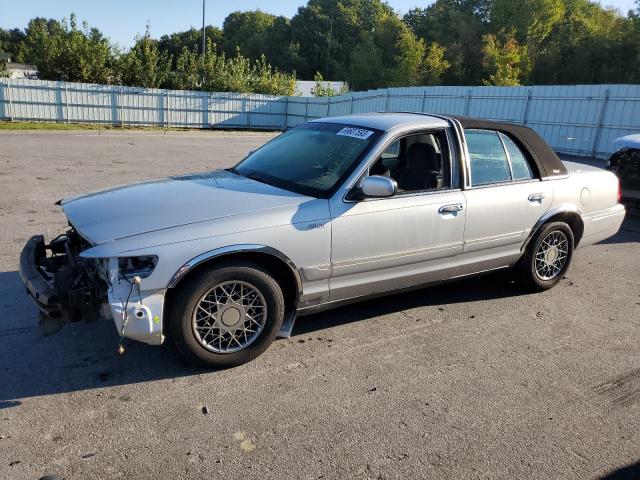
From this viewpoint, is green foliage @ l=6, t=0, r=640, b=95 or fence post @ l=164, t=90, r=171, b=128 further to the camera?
green foliage @ l=6, t=0, r=640, b=95

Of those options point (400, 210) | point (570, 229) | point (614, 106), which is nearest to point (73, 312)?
point (400, 210)

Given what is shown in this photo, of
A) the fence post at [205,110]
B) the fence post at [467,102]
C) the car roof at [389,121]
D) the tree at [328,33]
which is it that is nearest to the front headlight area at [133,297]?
the car roof at [389,121]

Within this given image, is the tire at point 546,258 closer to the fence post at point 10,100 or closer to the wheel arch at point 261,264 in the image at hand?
the wheel arch at point 261,264

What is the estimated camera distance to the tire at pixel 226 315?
3.33 m

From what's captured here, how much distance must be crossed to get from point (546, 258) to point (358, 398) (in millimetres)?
2883

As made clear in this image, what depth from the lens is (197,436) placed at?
2889mm

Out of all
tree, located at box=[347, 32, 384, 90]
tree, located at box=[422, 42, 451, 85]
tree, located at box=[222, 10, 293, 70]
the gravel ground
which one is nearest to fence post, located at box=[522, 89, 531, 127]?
the gravel ground

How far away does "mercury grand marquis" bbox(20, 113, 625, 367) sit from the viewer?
326 cm

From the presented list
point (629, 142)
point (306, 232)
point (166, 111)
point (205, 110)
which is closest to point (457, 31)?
point (205, 110)

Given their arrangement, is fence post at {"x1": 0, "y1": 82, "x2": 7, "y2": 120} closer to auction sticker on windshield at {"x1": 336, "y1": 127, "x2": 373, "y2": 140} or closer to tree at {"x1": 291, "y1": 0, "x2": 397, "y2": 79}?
auction sticker on windshield at {"x1": 336, "y1": 127, "x2": 373, "y2": 140}

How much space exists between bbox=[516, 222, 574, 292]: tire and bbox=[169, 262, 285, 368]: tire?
8.84 ft

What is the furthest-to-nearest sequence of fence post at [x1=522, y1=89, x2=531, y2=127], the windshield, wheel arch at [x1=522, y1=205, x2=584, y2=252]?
fence post at [x1=522, y1=89, x2=531, y2=127] → wheel arch at [x1=522, y1=205, x2=584, y2=252] → the windshield

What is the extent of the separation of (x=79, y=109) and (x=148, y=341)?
26.3 meters

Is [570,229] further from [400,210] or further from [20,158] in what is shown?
[20,158]
